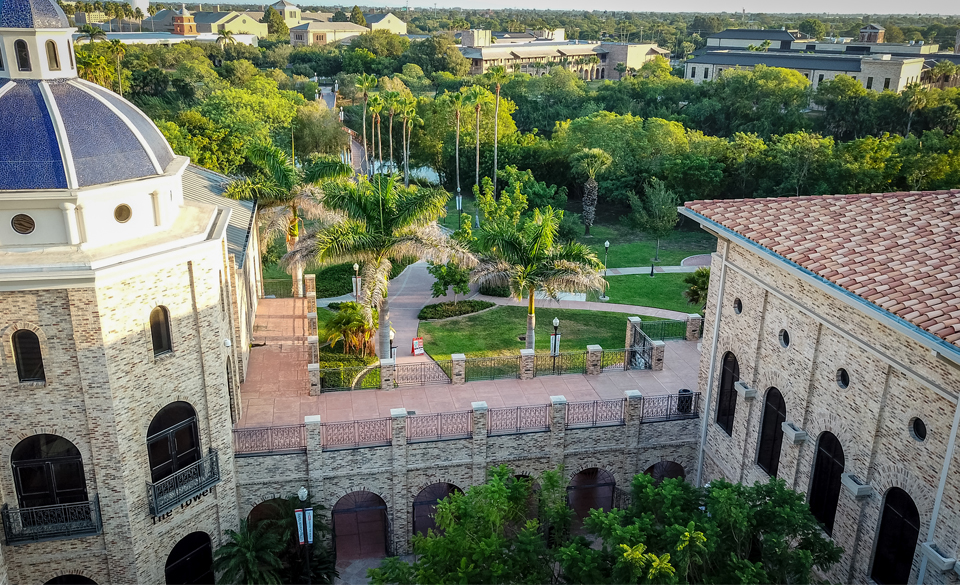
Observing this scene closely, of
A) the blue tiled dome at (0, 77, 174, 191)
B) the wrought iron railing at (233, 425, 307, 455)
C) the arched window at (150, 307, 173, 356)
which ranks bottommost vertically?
the wrought iron railing at (233, 425, 307, 455)

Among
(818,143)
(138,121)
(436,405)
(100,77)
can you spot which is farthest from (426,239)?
(100,77)

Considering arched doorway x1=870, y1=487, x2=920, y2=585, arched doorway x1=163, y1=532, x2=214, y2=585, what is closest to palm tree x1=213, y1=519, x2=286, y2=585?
arched doorway x1=163, y1=532, x2=214, y2=585

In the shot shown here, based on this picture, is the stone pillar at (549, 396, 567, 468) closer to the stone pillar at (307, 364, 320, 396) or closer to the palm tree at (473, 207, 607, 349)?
the palm tree at (473, 207, 607, 349)

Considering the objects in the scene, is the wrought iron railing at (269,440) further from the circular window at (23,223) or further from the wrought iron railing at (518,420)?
the circular window at (23,223)

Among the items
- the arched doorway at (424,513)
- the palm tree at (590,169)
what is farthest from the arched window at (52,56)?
the palm tree at (590,169)

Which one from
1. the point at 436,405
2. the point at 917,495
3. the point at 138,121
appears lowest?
the point at 436,405

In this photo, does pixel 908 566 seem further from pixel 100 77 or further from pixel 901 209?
pixel 100 77
